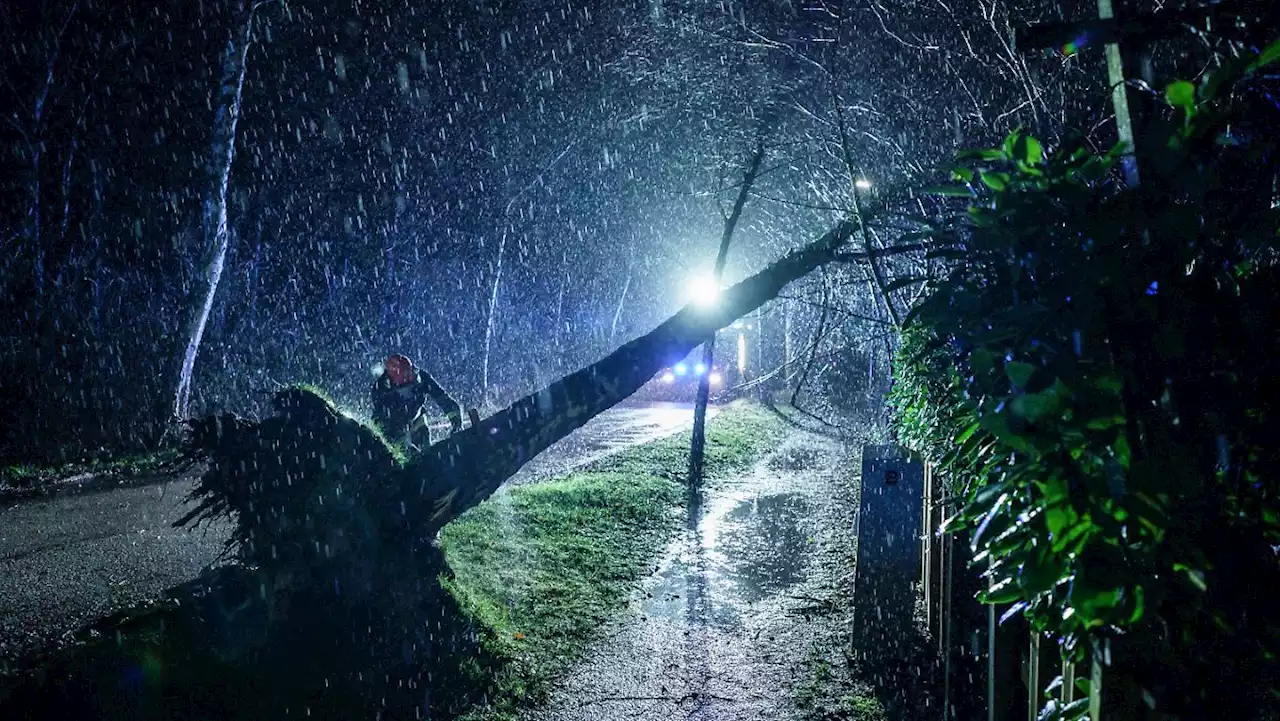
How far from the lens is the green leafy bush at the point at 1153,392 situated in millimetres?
1319

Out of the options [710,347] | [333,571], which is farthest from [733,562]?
[710,347]

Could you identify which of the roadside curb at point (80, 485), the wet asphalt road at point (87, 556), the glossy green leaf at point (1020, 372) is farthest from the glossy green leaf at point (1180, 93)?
the roadside curb at point (80, 485)

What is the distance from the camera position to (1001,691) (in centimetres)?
329

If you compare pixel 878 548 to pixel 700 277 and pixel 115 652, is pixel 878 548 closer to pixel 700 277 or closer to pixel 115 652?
pixel 115 652

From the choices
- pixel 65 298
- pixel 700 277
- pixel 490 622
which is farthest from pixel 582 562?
pixel 65 298

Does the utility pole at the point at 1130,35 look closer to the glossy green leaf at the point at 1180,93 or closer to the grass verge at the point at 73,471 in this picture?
the glossy green leaf at the point at 1180,93

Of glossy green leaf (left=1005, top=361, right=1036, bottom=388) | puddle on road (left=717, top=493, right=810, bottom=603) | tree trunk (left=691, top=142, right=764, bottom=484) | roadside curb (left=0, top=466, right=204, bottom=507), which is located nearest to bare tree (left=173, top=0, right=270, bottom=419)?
roadside curb (left=0, top=466, right=204, bottom=507)

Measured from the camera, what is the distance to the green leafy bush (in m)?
1.32

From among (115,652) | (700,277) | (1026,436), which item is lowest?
(115,652)

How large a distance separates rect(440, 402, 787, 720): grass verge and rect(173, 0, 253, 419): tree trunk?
8.96 meters

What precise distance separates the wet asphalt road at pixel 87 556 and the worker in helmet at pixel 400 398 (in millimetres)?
2080

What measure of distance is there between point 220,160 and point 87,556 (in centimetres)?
947

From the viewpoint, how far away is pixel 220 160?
44.5ft

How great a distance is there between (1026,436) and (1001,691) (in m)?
2.68
